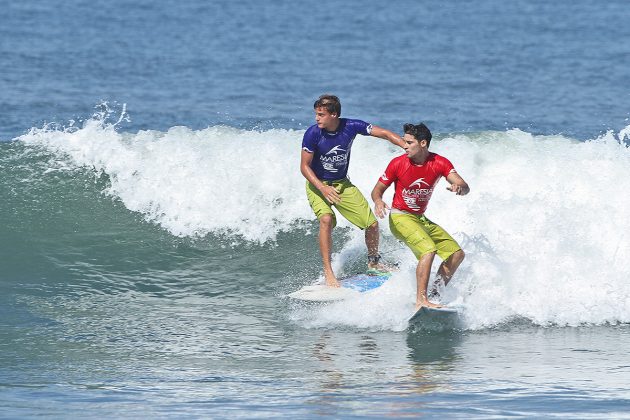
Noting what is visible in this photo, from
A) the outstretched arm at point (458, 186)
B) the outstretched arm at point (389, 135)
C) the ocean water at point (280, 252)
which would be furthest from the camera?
the outstretched arm at point (389, 135)

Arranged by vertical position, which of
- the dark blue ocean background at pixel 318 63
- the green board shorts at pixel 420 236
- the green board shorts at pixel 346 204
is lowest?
the green board shorts at pixel 420 236

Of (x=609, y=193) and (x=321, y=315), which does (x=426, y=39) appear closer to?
(x=609, y=193)

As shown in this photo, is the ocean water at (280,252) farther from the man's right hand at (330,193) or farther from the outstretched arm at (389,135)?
the outstretched arm at (389,135)

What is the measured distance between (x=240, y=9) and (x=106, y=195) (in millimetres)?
22049

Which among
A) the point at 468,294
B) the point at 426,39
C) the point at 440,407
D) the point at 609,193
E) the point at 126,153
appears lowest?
the point at 440,407

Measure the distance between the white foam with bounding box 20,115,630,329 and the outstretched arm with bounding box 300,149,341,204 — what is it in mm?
956

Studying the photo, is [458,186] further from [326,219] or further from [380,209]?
[326,219]

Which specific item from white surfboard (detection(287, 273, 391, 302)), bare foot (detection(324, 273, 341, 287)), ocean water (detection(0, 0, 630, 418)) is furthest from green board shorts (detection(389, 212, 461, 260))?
bare foot (detection(324, 273, 341, 287))

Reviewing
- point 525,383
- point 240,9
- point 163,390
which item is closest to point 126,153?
point 163,390

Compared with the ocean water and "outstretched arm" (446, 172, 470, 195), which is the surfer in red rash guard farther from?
the ocean water

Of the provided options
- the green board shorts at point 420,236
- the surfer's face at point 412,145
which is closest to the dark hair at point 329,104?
the surfer's face at point 412,145

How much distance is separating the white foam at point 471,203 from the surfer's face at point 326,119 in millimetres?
1486

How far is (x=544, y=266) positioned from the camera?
10867 millimetres

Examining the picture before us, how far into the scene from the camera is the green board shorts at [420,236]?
31.8 feet
